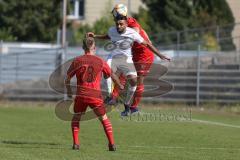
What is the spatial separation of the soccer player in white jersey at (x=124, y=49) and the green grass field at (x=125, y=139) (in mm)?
1124

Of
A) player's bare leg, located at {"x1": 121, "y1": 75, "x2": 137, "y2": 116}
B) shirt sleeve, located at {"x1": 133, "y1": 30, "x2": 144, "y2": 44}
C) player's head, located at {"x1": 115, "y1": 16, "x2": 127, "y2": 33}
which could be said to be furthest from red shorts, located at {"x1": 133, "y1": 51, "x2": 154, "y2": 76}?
player's head, located at {"x1": 115, "y1": 16, "x2": 127, "y2": 33}

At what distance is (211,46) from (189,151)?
20958mm

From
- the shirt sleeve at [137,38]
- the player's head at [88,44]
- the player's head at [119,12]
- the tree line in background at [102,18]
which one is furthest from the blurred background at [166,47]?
the player's head at [88,44]

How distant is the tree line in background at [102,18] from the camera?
48.7m

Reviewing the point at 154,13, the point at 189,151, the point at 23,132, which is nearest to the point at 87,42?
the point at 189,151

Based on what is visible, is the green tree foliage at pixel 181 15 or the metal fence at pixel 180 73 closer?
the metal fence at pixel 180 73

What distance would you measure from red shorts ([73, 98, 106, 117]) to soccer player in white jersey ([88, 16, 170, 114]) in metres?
2.28

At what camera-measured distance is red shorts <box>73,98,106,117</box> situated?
41.5ft

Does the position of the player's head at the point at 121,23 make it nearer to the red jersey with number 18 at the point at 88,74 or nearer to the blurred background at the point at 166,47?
the red jersey with number 18 at the point at 88,74

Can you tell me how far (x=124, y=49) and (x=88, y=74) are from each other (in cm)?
309

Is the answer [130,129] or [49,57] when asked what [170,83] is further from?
[130,129]

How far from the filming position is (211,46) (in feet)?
110

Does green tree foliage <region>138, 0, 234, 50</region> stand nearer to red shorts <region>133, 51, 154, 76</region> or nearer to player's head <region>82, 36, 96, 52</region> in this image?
red shorts <region>133, 51, 154, 76</region>

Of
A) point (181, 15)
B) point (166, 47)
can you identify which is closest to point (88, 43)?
point (166, 47)
